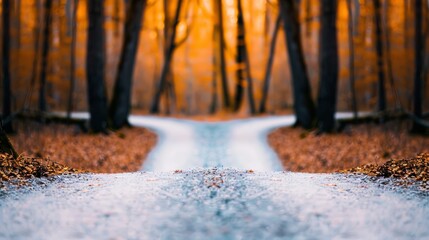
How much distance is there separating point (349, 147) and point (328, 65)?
3.12m

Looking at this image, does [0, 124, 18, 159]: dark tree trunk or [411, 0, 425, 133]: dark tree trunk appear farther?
[411, 0, 425, 133]: dark tree trunk

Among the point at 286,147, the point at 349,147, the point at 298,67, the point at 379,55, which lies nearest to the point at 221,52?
the point at 379,55

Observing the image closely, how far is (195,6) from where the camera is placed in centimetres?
3400

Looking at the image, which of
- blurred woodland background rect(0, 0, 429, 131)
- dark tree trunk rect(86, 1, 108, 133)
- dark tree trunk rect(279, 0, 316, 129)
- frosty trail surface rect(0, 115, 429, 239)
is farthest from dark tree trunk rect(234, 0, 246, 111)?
frosty trail surface rect(0, 115, 429, 239)

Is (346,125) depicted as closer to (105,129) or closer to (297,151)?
(297,151)

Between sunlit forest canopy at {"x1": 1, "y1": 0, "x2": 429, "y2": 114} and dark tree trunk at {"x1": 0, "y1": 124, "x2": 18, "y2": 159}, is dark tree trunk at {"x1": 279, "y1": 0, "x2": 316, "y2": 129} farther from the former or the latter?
dark tree trunk at {"x1": 0, "y1": 124, "x2": 18, "y2": 159}

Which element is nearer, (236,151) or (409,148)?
(409,148)

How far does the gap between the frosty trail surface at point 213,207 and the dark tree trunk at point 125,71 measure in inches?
404

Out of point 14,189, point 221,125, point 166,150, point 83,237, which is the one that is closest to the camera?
point 83,237

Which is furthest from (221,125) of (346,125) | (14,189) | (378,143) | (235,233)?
(235,233)

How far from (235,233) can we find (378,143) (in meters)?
10.9

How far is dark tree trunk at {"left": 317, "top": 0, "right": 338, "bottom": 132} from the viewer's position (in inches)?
645

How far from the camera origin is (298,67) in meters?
18.7

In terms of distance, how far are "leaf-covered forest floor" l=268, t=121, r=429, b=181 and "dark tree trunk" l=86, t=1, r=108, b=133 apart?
622 cm
